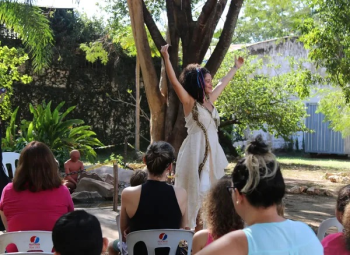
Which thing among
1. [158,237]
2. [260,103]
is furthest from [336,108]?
[158,237]

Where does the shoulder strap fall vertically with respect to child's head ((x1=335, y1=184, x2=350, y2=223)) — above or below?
above

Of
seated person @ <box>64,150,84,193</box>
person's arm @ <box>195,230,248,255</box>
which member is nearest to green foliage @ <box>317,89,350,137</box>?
seated person @ <box>64,150,84,193</box>

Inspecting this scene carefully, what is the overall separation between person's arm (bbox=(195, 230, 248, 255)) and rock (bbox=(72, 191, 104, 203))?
7.98 meters

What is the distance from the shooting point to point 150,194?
3.81 meters

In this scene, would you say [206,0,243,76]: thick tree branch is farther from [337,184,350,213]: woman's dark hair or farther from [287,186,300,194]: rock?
[337,184,350,213]: woman's dark hair

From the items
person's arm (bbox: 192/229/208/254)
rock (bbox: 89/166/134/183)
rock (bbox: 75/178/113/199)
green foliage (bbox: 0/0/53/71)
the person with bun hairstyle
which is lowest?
rock (bbox: 75/178/113/199)

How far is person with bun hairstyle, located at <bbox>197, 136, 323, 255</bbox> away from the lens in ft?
6.95

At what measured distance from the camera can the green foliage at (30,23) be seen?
33.7 ft

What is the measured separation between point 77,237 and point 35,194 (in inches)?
54.0

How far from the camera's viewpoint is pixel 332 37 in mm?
11703

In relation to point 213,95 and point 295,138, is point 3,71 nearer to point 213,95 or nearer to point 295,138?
point 213,95

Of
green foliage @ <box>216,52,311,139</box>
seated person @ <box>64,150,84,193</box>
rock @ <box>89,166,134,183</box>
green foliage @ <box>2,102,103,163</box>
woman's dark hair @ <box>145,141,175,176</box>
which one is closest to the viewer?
woman's dark hair @ <box>145,141,175,176</box>

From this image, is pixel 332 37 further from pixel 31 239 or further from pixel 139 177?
pixel 31 239

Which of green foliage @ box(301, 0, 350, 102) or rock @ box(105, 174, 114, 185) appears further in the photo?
green foliage @ box(301, 0, 350, 102)
